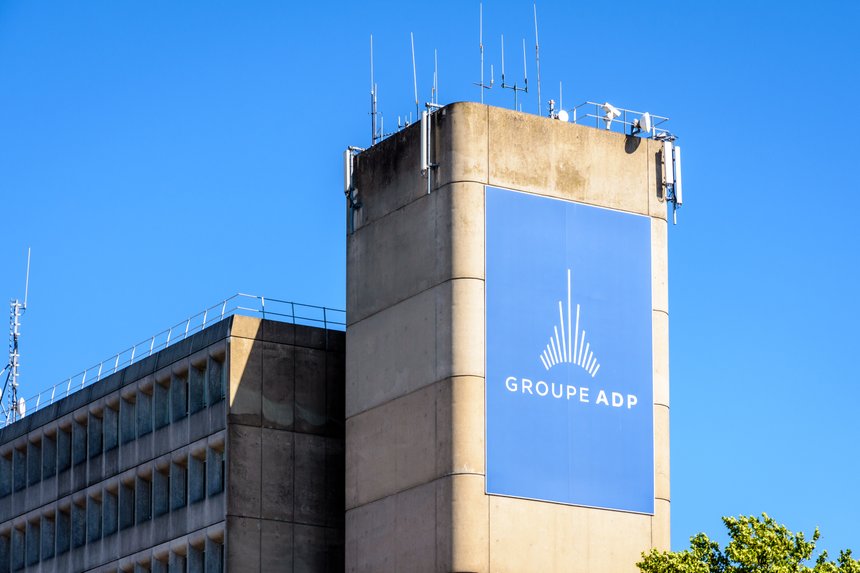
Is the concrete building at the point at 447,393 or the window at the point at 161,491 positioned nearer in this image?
the concrete building at the point at 447,393

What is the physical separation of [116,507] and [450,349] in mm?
22255

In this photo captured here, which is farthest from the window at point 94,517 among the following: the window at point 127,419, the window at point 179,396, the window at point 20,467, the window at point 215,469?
the window at point 215,469

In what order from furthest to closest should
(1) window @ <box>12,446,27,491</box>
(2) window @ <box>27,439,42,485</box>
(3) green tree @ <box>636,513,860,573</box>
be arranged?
1. (1) window @ <box>12,446,27,491</box>
2. (2) window @ <box>27,439,42,485</box>
3. (3) green tree @ <box>636,513,860,573</box>

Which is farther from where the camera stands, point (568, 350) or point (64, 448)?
point (64, 448)

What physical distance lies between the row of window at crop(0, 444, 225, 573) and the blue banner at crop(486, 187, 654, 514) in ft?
46.1

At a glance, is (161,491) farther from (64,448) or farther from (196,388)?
(64,448)

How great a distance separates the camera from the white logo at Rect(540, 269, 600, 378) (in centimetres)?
9406

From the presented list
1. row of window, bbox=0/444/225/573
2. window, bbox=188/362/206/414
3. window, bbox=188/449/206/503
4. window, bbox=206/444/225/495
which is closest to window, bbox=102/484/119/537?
row of window, bbox=0/444/225/573

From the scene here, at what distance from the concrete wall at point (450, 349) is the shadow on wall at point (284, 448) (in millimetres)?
3268

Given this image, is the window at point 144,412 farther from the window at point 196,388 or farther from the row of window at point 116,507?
the window at point 196,388

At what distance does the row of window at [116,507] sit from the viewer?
3959 inches

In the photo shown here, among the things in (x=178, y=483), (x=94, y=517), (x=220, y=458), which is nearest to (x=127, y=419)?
(x=94, y=517)

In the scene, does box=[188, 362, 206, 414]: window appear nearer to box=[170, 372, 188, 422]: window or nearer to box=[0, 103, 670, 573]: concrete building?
box=[0, 103, 670, 573]: concrete building

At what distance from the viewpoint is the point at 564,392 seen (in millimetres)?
94000
